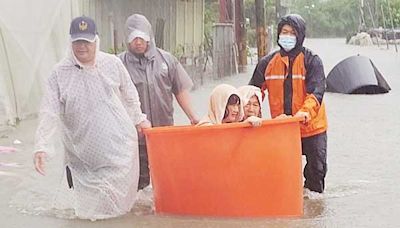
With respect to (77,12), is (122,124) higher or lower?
lower

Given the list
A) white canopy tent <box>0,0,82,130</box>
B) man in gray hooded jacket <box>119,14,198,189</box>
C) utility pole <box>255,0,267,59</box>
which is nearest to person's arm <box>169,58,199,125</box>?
man in gray hooded jacket <box>119,14,198,189</box>

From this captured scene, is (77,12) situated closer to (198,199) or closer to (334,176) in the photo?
(334,176)

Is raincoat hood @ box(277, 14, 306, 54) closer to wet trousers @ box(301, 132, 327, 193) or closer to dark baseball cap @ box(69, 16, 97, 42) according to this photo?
wet trousers @ box(301, 132, 327, 193)

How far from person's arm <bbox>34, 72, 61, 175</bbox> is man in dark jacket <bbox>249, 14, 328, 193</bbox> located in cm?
179

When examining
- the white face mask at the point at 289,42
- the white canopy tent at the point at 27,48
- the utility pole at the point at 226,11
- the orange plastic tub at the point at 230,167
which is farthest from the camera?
the utility pole at the point at 226,11

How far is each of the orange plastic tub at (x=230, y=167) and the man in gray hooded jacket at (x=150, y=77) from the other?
30.9 inches

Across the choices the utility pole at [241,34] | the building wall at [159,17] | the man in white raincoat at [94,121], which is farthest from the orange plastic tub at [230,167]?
the utility pole at [241,34]

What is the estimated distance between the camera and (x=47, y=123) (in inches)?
245

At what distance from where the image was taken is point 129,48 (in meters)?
6.98

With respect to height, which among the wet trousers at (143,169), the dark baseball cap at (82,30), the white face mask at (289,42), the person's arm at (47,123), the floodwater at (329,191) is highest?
the dark baseball cap at (82,30)

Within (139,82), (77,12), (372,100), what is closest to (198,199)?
(139,82)

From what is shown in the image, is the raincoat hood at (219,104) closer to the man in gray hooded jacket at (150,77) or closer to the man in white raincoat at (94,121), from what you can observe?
the man in white raincoat at (94,121)

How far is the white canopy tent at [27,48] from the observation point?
39.1 feet

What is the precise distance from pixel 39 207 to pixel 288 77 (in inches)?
90.2
